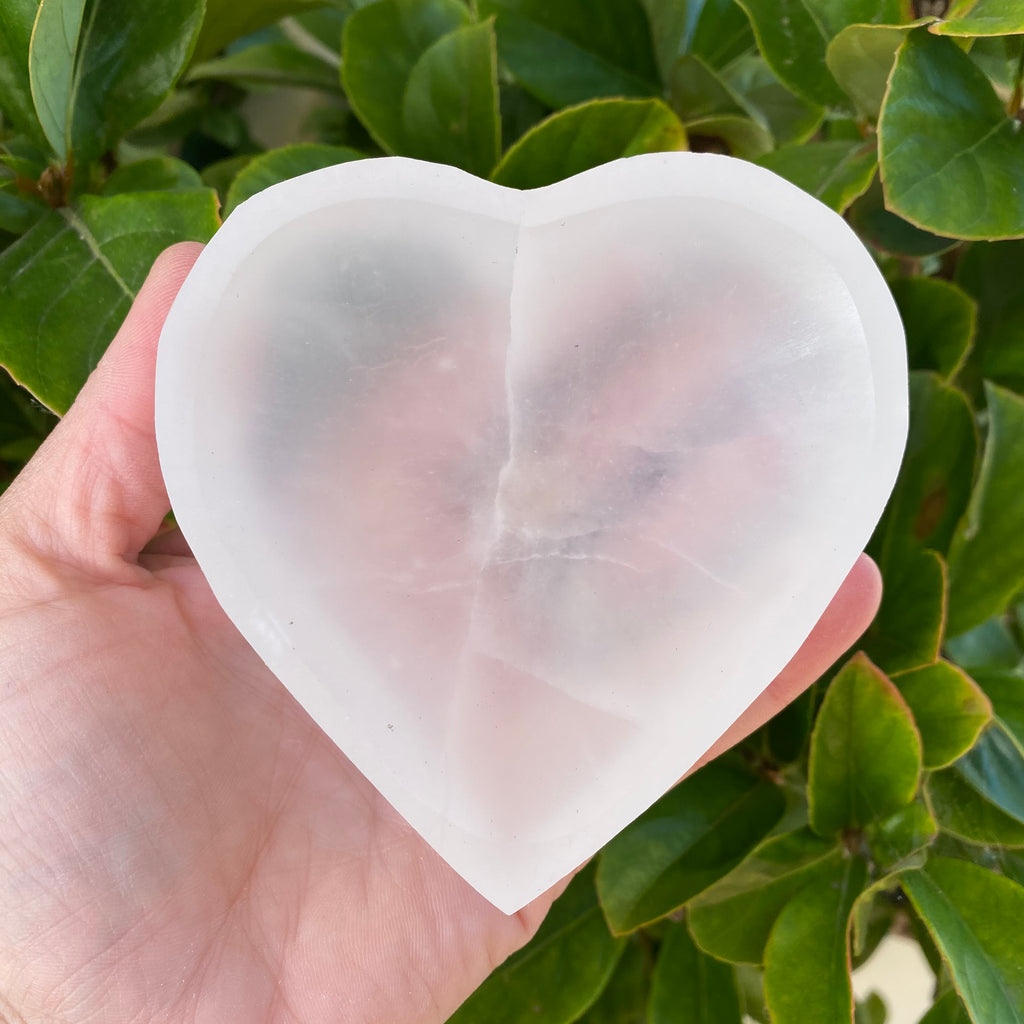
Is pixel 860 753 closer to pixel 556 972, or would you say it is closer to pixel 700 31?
pixel 556 972

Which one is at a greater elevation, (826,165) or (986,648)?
(826,165)

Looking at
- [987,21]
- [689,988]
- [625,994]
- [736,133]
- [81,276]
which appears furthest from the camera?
[625,994]

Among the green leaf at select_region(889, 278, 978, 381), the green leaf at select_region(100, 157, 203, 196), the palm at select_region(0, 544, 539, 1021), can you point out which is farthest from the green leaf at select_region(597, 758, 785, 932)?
the green leaf at select_region(100, 157, 203, 196)

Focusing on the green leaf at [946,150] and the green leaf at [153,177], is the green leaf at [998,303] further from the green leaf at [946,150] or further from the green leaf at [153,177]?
the green leaf at [153,177]

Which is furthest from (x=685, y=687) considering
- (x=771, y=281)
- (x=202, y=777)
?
(x=202, y=777)

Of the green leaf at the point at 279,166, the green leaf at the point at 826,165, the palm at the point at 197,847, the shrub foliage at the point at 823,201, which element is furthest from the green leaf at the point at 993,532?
the green leaf at the point at 279,166

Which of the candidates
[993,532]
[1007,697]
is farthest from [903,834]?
[993,532]
